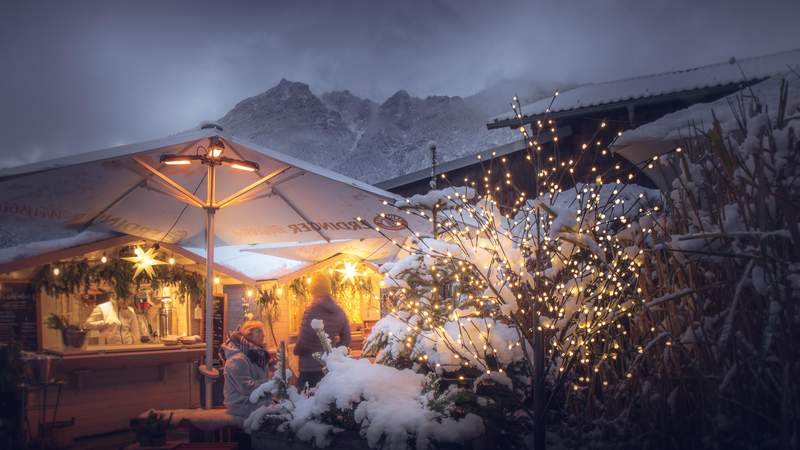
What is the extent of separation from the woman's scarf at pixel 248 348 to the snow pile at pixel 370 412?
1.82 m

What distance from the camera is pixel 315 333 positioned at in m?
7.09

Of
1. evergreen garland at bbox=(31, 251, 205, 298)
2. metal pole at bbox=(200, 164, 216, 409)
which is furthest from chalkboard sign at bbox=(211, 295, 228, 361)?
metal pole at bbox=(200, 164, 216, 409)

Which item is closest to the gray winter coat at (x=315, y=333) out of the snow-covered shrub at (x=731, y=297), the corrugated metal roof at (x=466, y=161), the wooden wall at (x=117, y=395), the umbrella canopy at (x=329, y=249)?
the umbrella canopy at (x=329, y=249)

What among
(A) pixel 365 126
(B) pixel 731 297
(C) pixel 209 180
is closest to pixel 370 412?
(B) pixel 731 297

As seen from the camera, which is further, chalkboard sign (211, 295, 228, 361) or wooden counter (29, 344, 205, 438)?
chalkboard sign (211, 295, 228, 361)

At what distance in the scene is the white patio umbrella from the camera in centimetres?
574

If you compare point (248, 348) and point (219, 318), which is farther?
point (219, 318)

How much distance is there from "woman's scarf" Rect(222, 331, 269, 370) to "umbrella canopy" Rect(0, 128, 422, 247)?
4.92 feet

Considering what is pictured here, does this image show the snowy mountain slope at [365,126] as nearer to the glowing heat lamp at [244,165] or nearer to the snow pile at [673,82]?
the snow pile at [673,82]

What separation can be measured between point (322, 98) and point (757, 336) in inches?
4250

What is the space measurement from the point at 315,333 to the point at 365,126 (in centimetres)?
9466

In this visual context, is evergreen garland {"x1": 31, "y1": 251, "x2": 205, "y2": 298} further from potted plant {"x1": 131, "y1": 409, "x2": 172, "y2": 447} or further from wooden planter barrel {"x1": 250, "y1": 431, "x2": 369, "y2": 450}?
wooden planter barrel {"x1": 250, "y1": 431, "x2": 369, "y2": 450}

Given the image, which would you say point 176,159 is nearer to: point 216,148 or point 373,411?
point 216,148

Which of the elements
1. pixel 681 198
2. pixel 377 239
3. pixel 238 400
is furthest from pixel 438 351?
pixel 377 239
